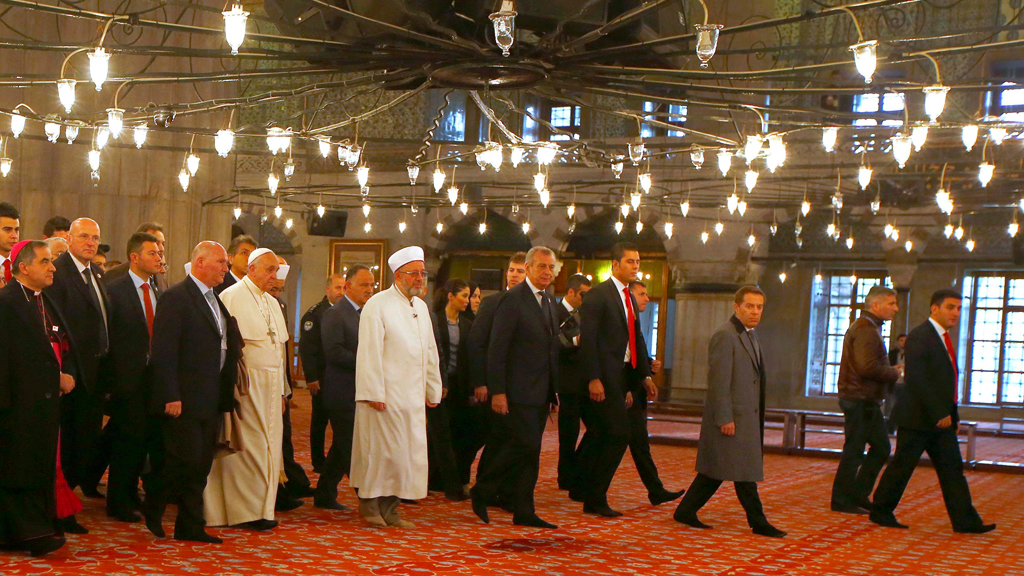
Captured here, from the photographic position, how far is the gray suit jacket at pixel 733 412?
5832 mm

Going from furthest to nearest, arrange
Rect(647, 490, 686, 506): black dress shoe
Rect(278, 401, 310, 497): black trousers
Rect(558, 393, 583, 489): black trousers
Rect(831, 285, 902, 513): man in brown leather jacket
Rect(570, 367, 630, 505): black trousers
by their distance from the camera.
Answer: Rect(558, 393, 583, 489): black trousers → Rect(831, 285, 902, 513): man in brown leather jacket → Rect(647, 490, 686, 506): black dress shoe → Rect(278, 401, 310, 497): black trousers → Rect(570, 367, 630, 505): black trousers

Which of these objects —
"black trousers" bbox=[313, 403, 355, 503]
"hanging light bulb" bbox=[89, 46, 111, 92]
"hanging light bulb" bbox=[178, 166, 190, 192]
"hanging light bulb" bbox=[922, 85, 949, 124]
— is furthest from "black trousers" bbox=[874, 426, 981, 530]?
"hanging light bulb" bbox=[178, 166, 190, 192]

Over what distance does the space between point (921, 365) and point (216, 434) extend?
3986 millimetres

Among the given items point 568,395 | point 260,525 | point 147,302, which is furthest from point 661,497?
point 147,302

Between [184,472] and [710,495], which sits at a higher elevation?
[184,472]

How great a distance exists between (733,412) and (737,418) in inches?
1.5

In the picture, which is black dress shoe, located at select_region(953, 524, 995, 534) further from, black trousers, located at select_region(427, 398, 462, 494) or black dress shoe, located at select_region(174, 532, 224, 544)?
black dress shoe, located at select_region(174, 532, 224, 544)

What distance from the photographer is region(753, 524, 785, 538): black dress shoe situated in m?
5.89

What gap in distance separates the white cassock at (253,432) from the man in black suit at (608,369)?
5.75 feet

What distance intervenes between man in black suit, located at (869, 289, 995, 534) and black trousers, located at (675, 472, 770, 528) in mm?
965

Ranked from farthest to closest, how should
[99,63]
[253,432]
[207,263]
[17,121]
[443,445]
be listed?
[17,121] → [443,445] → [99,63] → [253,432] → [207,263]

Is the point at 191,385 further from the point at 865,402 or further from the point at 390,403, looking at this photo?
the point at 865,402

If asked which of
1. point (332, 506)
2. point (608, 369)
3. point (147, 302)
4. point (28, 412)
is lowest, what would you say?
point (332, 506)

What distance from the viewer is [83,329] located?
560cm
